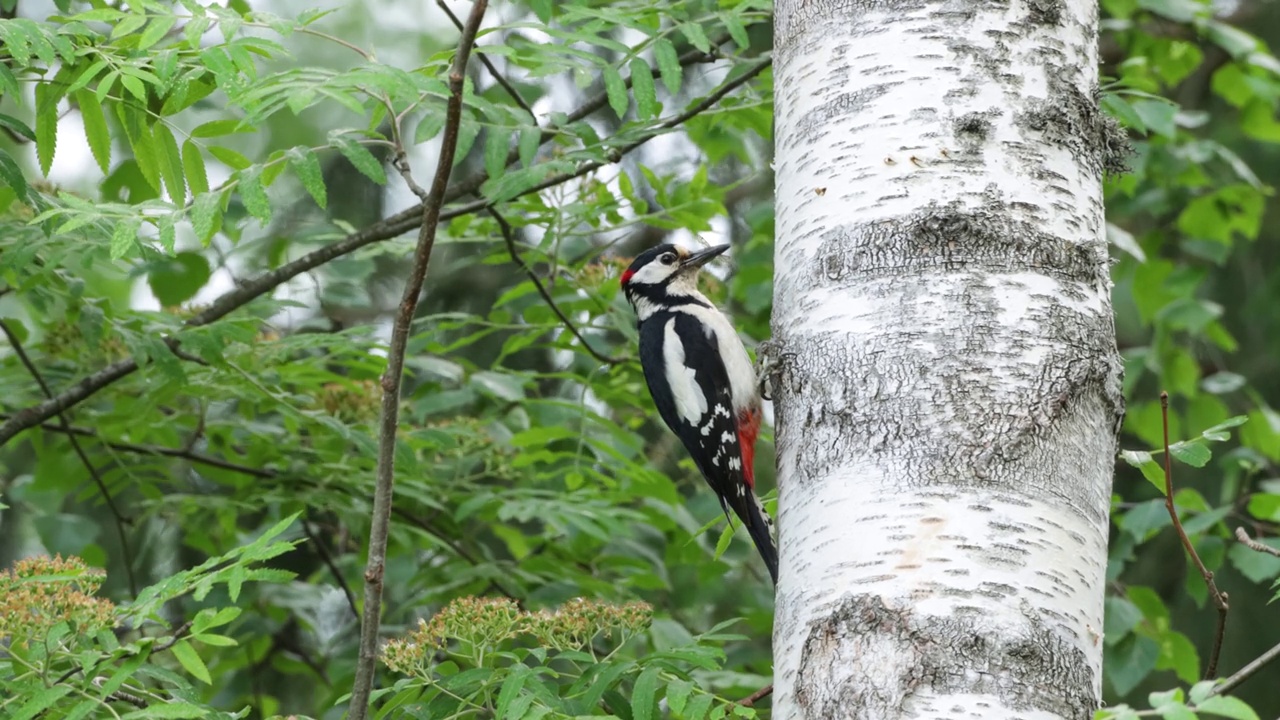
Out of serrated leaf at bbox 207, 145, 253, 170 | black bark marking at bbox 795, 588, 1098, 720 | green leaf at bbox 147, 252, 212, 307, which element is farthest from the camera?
green leaf at bbox 147, 252, 212, 307

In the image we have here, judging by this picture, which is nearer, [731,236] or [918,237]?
[918,237]

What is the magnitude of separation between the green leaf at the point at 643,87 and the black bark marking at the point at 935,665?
1.43 meters

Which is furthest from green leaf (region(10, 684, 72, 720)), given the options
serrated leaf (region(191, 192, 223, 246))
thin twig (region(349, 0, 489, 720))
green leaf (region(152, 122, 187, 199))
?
green leaf (region(152, 122, 187, 199))

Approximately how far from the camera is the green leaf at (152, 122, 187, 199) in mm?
2676

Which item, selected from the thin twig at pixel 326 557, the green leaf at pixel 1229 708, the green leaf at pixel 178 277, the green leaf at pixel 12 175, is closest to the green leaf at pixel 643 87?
the green leaf at pixel 12 175

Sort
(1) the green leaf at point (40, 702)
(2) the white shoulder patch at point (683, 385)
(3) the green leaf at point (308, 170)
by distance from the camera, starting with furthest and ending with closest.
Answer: (2) the white shoulder patch at point (683, 385) → (3) the green leaf at point (308, 170) → (1) the green leaf at point (40, 702)

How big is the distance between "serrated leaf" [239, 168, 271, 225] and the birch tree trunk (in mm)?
893

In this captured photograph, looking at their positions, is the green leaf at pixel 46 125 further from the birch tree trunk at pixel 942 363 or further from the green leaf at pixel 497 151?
the birch tree trunk at pixel 942 363

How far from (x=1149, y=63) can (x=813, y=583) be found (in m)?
3.75

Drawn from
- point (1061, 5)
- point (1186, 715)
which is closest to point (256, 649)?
point (1061, 5)

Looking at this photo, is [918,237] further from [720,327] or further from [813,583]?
[720,327]

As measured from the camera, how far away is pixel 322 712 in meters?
3.82

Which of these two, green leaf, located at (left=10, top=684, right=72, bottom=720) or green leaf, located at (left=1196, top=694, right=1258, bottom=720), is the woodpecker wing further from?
green leaf, located at (left=1196, top=694, right=1258, bottom=720)

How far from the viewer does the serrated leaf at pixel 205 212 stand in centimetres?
227
